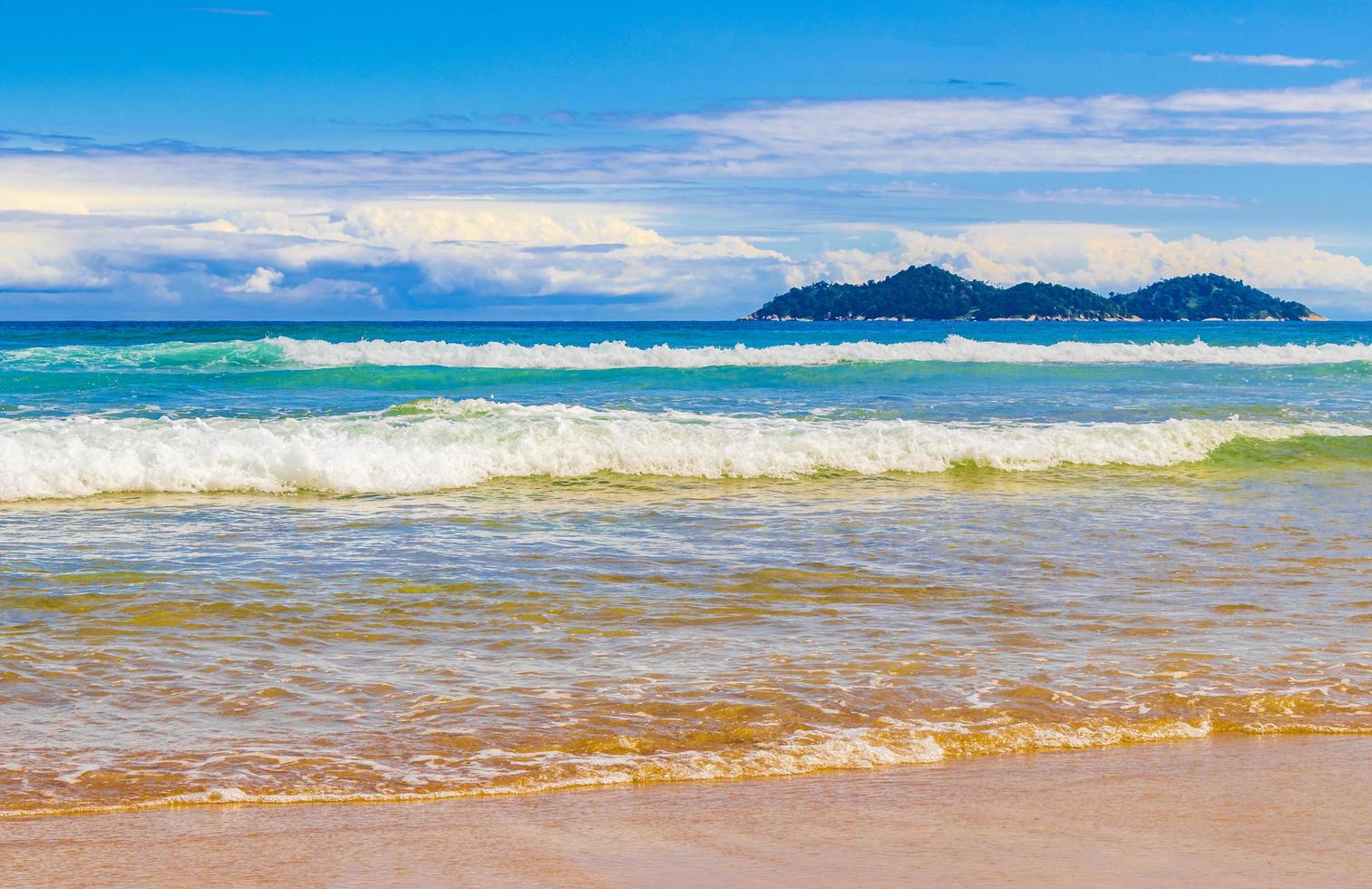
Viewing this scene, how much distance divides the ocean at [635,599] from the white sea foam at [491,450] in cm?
5

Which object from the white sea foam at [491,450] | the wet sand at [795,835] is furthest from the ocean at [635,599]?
the wet sand at [795,835]

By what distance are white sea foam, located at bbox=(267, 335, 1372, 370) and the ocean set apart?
59.6 feet

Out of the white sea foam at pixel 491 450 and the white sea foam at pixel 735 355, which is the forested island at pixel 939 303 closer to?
the white sea foam at pixel 735 355

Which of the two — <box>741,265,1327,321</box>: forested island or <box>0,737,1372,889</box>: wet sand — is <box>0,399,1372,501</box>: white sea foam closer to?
<box>0,737,1372,889</box>: wet sand

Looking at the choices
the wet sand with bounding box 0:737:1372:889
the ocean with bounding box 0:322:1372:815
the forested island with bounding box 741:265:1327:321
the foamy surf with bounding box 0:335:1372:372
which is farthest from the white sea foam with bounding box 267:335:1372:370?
the forested island with bounding box 741:265:1327:321

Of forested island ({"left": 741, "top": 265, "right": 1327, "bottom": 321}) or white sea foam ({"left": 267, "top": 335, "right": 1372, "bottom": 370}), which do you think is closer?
white sea foam ({"left": 267, "top": 335, "right": 1372, "bottom": 370})

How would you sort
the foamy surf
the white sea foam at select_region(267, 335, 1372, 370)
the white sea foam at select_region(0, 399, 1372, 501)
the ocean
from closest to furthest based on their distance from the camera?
1. the ocean
2. the white sea foam at select_region(0, 399, 1372, 501)
3. the foamy surf
4. the white sea foam at select_region(267, 335, 1372, 370)

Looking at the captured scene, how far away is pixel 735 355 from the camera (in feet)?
125

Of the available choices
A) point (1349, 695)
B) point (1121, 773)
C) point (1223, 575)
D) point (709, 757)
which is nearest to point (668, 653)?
point (709, 757)

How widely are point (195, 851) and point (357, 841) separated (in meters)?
0.48

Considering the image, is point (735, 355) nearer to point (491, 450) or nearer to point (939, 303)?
point (491, 450)

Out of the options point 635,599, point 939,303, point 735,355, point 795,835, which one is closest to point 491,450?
point 635,599

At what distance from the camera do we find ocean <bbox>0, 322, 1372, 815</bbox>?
4898mm

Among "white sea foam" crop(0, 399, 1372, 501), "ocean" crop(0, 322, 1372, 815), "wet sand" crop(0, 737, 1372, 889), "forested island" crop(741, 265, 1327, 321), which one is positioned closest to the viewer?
"wet sand" crop(0, 737, 1372, 889)
